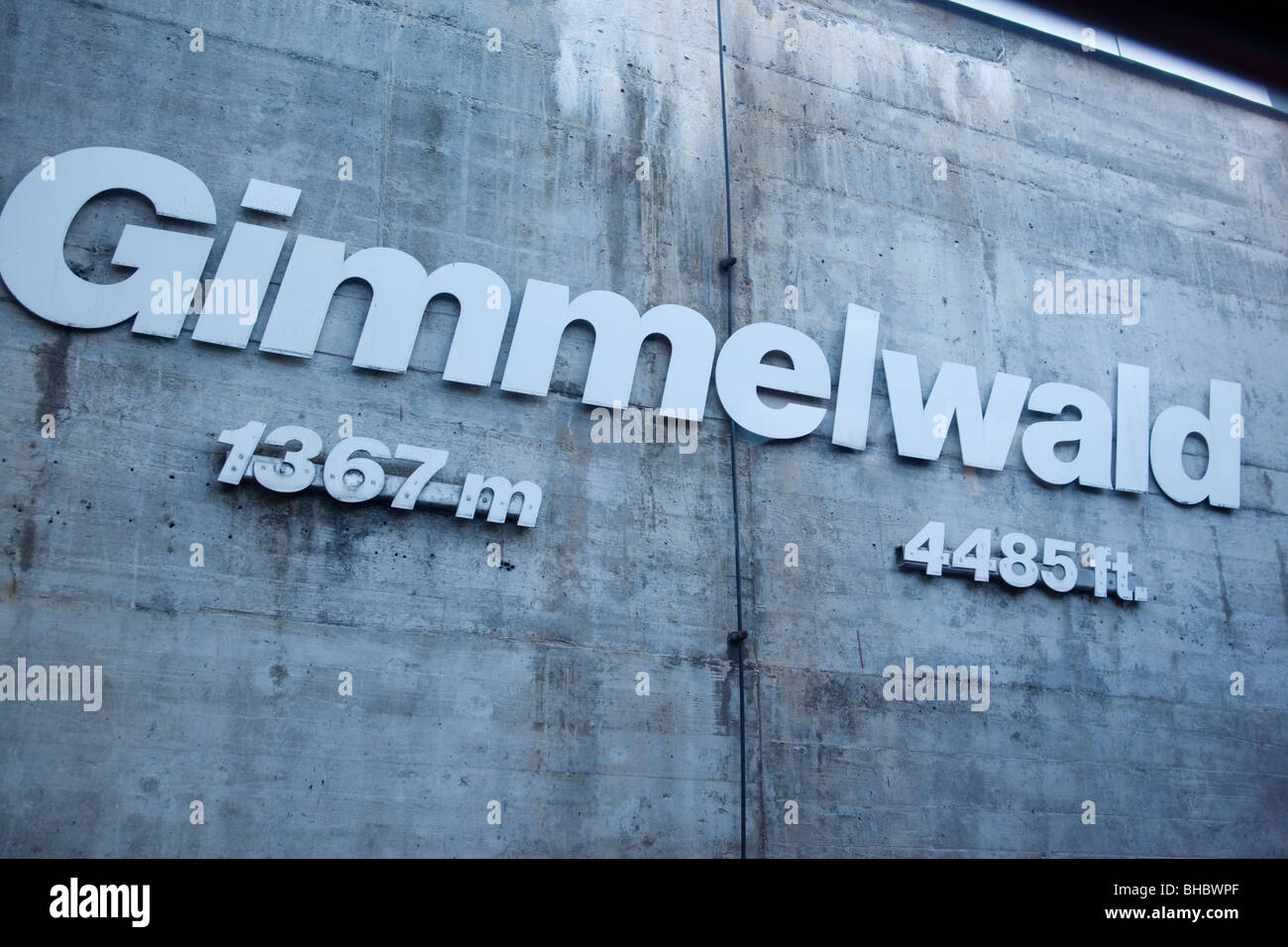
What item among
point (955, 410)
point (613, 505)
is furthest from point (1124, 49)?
point (613, 505)

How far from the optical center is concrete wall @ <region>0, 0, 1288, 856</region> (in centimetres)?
547

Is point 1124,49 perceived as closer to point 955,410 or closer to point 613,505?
point 955,410

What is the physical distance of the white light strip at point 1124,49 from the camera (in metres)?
8.48

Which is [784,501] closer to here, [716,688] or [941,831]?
[716,688]

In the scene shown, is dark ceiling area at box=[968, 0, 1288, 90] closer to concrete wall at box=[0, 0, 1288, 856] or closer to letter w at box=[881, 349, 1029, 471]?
concrete wall at box=[0, 0, 1288, 856]

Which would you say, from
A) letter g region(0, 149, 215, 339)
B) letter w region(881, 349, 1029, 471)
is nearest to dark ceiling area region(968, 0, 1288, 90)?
letter w region(881, 349, 1029, 471)

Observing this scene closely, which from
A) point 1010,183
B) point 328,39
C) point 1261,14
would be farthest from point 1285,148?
point 328,39

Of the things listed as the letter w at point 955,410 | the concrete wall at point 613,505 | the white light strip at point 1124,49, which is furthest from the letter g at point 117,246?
the white light strip at point 1124,49

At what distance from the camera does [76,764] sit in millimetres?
5152

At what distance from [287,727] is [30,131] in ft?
10.0

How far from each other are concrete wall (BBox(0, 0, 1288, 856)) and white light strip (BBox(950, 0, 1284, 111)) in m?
0.19

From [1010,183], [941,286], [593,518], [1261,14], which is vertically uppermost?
[1261,14]

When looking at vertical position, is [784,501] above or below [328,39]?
below

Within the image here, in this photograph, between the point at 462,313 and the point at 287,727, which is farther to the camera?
the point at 462,313
